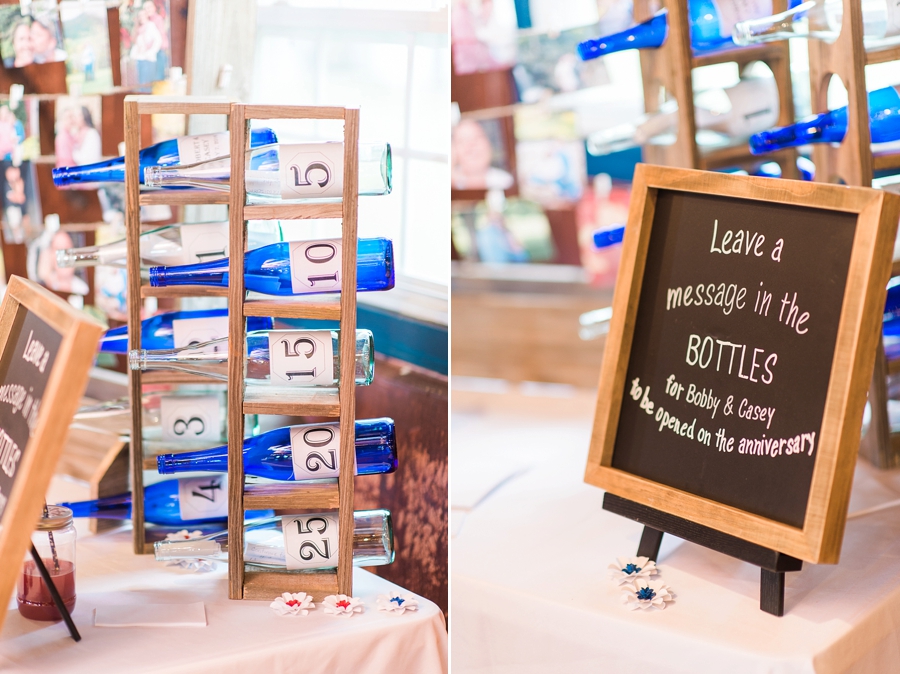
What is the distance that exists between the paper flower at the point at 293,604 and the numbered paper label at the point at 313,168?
20.5 inches

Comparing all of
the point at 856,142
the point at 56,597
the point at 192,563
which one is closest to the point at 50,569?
the point at 56,597

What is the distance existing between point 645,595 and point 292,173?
69 centimetres

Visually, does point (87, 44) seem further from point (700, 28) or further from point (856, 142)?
point (856, 142)

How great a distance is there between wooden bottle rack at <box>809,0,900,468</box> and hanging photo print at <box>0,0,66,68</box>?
55.8 inches

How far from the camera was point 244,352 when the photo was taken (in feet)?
3.71

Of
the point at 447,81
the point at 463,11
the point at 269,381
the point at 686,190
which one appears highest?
the point at 463,11

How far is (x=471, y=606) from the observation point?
1193 millimetres

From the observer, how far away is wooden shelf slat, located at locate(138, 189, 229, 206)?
1.25 metres

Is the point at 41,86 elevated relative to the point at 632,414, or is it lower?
elevated

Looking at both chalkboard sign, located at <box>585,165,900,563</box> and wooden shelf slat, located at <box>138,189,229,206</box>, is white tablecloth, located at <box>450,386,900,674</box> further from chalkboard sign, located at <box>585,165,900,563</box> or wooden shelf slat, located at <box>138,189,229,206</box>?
wooden shelf slat, located at <box>138,189,229,206</box>

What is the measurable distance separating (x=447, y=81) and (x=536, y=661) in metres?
0.85

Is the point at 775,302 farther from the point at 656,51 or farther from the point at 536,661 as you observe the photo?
the point at 656,51

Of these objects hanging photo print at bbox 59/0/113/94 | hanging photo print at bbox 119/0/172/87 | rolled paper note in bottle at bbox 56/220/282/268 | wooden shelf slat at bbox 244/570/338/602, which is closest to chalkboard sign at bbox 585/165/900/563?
wooden shelf slat at bbox 244/570/338/602

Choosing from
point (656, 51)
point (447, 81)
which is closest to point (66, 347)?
point (447, 81)
